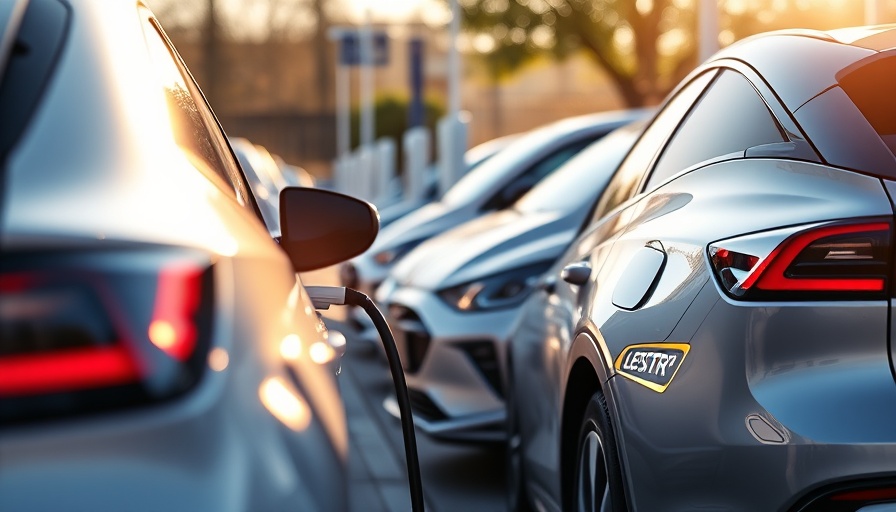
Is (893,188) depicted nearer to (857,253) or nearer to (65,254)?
(857,253)

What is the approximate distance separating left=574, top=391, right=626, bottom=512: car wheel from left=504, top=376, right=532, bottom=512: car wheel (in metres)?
1.02

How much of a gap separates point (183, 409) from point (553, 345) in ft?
9.57

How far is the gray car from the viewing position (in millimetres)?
2531

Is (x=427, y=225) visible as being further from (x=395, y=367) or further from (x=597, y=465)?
(x=395, y=367)

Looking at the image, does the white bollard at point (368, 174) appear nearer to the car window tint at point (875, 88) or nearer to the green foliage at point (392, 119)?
the green foliage at point (392, 119)

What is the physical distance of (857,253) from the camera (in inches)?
102

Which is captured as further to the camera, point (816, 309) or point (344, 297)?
point (344, 297)

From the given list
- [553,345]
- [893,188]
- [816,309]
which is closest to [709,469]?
[816,309]

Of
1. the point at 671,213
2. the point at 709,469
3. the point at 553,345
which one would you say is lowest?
the point at 553,345

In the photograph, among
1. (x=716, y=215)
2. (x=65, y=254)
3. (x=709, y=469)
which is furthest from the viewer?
(x=716, y=215)

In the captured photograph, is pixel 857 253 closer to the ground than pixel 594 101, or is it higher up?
higher up

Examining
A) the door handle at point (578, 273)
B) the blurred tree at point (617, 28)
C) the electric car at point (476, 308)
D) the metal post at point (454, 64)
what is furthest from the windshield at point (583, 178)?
the blurred tree at point (617, 28)

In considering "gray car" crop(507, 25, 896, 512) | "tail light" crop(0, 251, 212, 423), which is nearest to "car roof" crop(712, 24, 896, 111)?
"gray car" crop(507, 25, 896, 512)

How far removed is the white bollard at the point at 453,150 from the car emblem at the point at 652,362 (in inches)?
471
